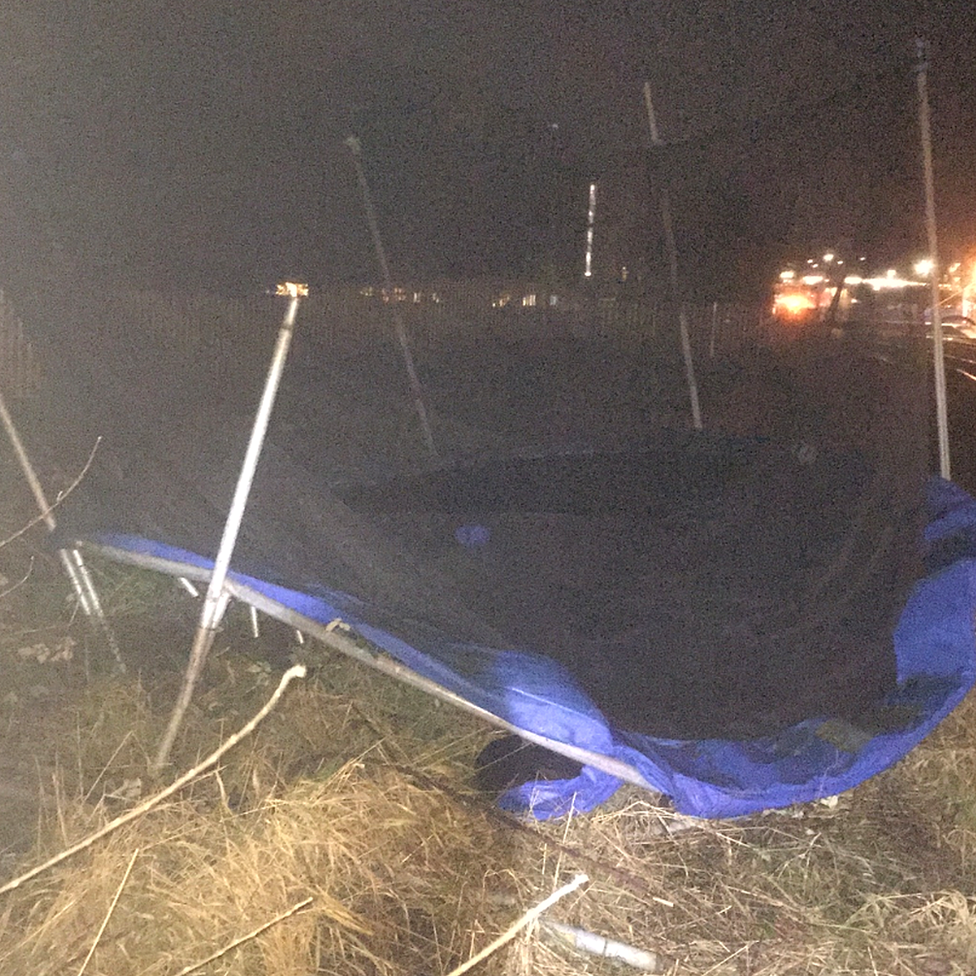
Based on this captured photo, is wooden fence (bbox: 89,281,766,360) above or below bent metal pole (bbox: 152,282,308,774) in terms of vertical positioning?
above

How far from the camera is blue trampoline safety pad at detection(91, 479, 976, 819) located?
140cm

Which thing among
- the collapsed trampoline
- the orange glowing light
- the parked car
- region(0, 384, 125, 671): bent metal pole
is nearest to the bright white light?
the orange glowing light

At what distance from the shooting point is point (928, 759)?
199 cm

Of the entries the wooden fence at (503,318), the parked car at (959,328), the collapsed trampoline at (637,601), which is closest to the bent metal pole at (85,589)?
the collapsed trampoline at (637,601)

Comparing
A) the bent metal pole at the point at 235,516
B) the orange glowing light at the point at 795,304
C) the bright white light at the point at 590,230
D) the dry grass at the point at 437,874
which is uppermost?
the bright white light at the point at 590,230

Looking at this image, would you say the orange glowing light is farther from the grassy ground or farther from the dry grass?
the dry grass

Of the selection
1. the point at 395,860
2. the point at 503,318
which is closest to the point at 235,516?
the point at 395,860

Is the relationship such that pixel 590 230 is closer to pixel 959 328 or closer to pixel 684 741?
pixel 684 741

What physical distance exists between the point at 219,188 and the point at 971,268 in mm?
19987

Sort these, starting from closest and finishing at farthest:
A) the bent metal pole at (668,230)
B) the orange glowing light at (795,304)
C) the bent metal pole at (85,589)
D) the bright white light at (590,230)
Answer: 1. the bent metal pole at (85,589)
2. the bent metal pole at (668,230)
3. the bright white light at (590,230)
4. the orange glowing light at (795,304)

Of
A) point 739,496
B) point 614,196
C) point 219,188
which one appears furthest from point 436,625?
point 219,188

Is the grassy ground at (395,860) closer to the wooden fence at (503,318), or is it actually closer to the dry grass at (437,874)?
the dry grass at (437,874)

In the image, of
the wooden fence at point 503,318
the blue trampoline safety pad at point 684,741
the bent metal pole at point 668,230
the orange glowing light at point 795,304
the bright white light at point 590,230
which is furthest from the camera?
the orange glowing light at point 795,304

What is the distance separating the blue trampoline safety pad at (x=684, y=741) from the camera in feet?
4.60
